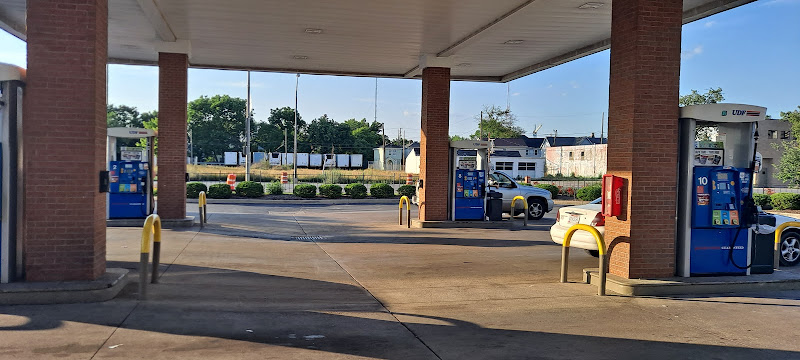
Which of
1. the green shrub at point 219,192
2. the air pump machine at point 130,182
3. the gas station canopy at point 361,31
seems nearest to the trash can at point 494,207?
the gas station canopy at point 361,31

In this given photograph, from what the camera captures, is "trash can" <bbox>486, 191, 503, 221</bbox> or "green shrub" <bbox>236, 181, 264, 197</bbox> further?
"green shrub" <bbox>236, 181, 264, 197</bbox>

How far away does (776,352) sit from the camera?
6.19 metres

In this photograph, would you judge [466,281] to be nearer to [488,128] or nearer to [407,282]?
[407,282]

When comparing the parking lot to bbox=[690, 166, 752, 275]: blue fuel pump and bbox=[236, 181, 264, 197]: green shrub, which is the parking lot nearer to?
bbox=[690, 166, 752, 275]: blue fuel pump

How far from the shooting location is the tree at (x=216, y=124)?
101 m

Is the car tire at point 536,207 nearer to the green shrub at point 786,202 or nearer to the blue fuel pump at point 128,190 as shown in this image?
the blue fuel pump at point 128,190

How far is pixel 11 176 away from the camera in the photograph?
25.4 feet

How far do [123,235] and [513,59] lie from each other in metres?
12.7

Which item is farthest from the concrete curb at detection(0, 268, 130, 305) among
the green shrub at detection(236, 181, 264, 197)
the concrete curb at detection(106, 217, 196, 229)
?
the green shrub at detection(236, 181, 264, 197)

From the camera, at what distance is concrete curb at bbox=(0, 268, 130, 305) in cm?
721

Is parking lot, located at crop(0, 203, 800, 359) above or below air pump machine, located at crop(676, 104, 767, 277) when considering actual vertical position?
below

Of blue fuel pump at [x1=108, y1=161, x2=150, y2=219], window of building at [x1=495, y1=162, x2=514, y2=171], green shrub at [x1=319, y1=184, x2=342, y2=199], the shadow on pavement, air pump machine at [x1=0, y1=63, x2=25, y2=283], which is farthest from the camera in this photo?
window of building at [x1=495, y1=162, x2=514, y2=171]

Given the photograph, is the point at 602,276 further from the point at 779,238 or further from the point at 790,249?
the point at 790,249

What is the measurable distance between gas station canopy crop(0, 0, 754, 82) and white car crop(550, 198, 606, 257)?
4.30 m
